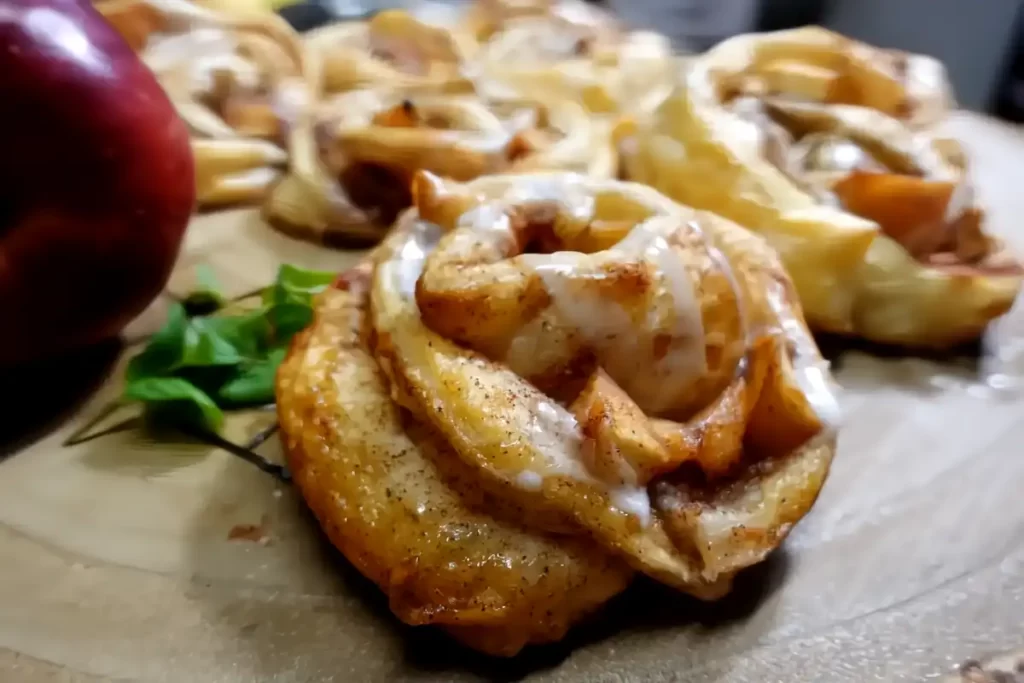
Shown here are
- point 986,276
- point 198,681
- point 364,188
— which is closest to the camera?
point 198,681

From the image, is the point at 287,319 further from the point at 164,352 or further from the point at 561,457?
the point at 561,457

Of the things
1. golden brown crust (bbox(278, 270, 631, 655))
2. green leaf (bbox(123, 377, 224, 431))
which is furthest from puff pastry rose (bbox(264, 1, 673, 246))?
golden brown crust (bbox(278, 270, 631, 655))

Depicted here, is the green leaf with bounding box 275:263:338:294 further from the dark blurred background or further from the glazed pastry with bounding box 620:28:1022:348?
the dark blurred background

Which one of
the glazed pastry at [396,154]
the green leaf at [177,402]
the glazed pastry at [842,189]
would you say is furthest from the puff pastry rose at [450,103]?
the green leaf at [177,402]

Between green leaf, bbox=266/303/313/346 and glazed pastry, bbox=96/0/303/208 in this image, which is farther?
glazed pastry, bbox=96/0/303/208

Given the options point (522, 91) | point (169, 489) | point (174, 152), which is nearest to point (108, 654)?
point (169, 489)

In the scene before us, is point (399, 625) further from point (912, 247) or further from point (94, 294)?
point (912, 247)

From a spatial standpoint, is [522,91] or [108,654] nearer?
[108,654]
